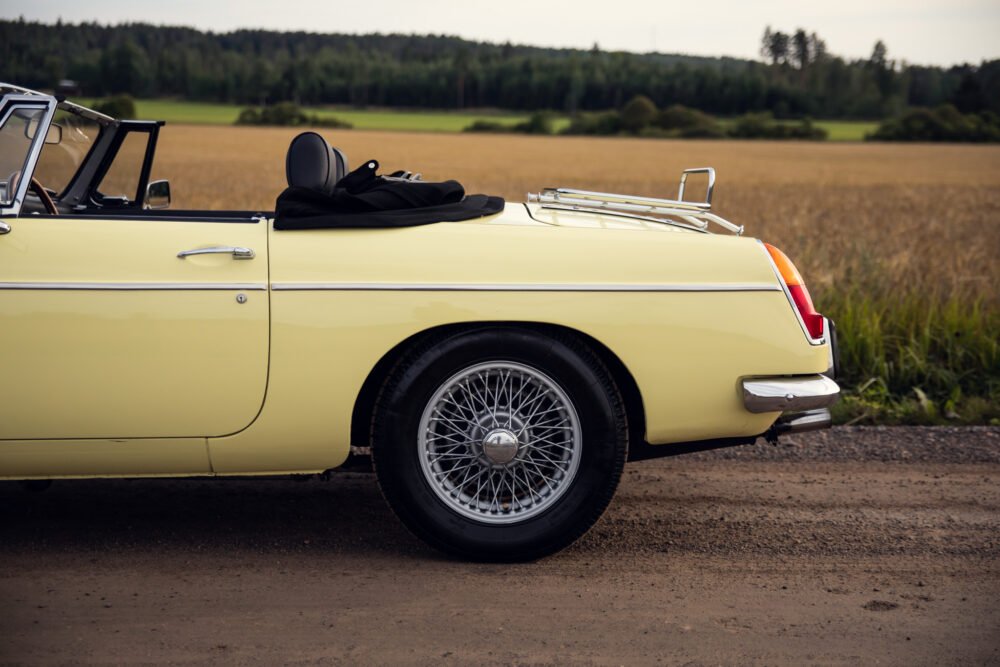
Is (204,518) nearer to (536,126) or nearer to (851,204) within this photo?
(851,204)

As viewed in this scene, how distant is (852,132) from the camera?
71.8 metres

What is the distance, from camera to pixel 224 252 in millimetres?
3520

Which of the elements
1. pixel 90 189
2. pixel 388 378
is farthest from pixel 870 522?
pixel 90 189

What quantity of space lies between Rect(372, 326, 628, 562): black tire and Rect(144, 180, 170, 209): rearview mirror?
6.47 feet

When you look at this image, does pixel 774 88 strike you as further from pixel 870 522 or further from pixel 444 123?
pixel 870 522

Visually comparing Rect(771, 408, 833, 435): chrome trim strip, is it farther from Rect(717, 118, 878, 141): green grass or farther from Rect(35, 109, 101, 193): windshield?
Rect(717, 118, 878, 141): green grass

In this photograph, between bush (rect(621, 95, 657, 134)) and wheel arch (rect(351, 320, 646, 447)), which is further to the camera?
bush (rect(621, 95, 657, 134))

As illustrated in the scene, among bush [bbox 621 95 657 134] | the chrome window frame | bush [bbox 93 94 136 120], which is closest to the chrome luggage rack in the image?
the chrome window frame

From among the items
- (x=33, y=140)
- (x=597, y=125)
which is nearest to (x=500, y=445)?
(x=33, y=140)

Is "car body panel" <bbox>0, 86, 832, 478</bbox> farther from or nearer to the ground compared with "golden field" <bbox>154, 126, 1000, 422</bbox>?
farther from the ground

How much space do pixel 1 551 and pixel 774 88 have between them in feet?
269

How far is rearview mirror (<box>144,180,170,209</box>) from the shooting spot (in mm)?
4910

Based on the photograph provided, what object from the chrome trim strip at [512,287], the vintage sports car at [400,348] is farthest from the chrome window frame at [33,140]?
the chrome trim strip at [512,287]

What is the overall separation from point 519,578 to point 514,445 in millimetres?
459
